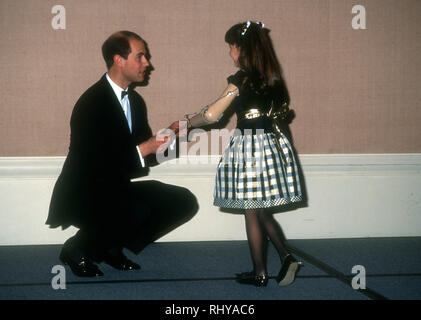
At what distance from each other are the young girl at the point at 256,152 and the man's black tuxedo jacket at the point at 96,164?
548 mm

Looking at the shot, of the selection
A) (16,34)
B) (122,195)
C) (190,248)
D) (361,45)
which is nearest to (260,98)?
(122,195)

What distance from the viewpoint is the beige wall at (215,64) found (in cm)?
358

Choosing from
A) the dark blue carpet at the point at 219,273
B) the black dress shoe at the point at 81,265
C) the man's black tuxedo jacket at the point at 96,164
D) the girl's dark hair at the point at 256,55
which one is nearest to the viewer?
the dark blue carpet at the point at 219,273

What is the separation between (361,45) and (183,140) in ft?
5.38

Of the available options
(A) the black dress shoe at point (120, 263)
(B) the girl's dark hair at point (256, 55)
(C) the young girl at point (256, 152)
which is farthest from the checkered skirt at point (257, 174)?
(A) the black dress shoe at point (120, 263)

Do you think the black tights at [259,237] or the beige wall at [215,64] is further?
the beige wall at [215,64]

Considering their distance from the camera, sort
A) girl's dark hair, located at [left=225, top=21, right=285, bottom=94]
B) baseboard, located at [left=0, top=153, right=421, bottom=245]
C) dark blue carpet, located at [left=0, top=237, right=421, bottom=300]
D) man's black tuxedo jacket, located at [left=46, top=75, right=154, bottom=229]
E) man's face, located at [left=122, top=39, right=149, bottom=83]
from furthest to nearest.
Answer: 1. baseboard, located at [left=0, top=153, right=421, bottom=245]
2. man's face, located at [left=122, top=39, right=149, bottom=83]
3. man's black tuxedo jacket, located at [left=46, top=75, right=154, bottom=229]
4. girl's dark hair, located at [left=225, top=21, right=285, bottom=94]
5. dark blue carpet, located at [left=0, top=237, right=421, bottom=300]

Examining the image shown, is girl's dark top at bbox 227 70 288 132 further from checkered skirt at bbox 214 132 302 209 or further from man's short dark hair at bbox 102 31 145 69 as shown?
man's short dark hair at bbox 102 31 145 69

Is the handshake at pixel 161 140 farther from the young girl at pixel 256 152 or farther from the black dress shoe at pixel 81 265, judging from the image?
the black dress shoe at pixel 81 265

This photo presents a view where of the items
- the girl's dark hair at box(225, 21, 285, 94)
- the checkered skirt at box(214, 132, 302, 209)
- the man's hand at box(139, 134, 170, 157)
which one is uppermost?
the girl's dark hair at box(225, 21, 285, 94)

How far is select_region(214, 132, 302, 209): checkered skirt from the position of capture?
2600 millimetres

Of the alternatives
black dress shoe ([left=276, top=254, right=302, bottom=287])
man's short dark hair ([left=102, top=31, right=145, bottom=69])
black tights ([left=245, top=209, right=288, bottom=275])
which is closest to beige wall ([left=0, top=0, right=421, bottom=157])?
man's short dark hair ([left=102, top=31, right=145, bottom=69])

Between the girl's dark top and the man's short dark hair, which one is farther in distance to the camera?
the man's short dark hair

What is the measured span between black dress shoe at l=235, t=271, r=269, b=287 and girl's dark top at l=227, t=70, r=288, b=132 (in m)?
0.83
